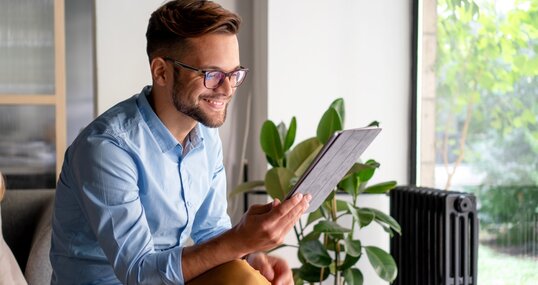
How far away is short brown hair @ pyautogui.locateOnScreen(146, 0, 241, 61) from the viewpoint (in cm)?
186

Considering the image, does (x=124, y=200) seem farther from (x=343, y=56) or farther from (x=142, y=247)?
(x=343, y=56)

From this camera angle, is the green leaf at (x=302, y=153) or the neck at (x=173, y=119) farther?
the green leaf at (x=302, y=153)

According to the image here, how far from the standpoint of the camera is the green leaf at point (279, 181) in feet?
11.8

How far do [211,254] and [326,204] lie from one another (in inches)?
81.8

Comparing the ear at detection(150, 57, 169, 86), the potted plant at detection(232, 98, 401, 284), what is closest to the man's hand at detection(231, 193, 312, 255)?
the ear at detection(150, 57, 169, 86)

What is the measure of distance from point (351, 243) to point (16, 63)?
1.80 metres

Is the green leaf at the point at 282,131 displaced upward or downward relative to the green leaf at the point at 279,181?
upward

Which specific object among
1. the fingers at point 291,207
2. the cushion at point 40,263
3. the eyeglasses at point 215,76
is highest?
the eyeglasses at point 215,76

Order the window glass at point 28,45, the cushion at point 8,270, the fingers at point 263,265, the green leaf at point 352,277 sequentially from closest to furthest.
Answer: the fingers at point 263,265 < the cushion at point 8,270 < the green leaf at point 352,277 < the window glass at point 28,45

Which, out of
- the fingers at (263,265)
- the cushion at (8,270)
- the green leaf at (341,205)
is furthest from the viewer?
the green leaf at (341,205)

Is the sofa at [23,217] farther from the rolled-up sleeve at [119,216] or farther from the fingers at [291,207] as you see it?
the fingers at [291,207]

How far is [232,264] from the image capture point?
5.74 feet

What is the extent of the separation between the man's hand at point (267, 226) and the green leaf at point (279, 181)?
6.06 ft

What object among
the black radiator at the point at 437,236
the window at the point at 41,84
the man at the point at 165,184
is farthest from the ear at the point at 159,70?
the window at the point at 41,84
